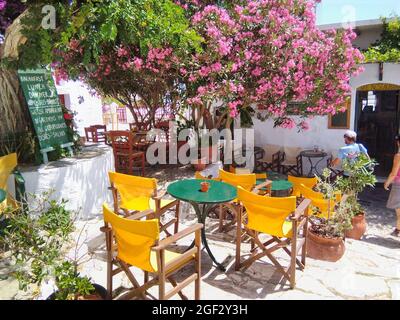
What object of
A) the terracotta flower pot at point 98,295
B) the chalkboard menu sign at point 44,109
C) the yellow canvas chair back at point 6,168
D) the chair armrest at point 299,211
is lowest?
the terracotta flower pot at point 98,295

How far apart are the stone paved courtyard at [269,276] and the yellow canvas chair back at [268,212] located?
541 mm

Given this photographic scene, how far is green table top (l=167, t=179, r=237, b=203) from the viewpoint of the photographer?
10.7 ft

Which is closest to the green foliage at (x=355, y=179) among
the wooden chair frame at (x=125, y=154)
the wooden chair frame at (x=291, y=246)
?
the wooden chair frame at (x=291, y=246)

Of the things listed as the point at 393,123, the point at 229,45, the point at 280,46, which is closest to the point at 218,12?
the point at 229,45

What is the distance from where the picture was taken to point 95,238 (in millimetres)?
3814

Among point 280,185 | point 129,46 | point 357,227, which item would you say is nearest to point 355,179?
point 357,227

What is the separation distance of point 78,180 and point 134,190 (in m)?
1.16

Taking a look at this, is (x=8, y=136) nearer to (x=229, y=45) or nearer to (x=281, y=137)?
(x=229, y=45)

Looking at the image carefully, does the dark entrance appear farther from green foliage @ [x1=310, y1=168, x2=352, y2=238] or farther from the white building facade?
green foliage @ [x1=310, y1=168, x2=352, y2=238]

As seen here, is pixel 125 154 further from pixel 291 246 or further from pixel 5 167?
pixel 291 246

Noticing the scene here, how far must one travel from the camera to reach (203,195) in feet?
11.1

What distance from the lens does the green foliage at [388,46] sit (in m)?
7.58

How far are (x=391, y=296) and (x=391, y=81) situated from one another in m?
6.69

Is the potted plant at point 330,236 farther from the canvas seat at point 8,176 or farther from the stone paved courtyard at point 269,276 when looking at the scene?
the canvas seat at point 8,176
